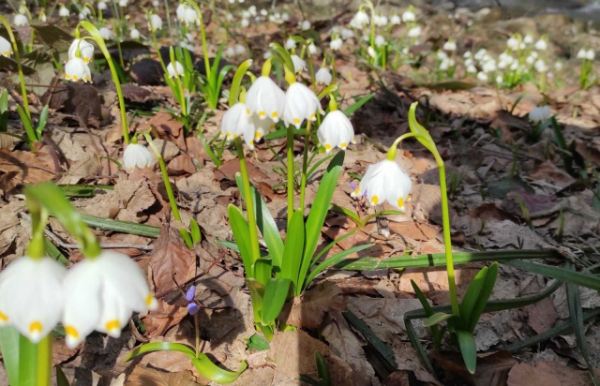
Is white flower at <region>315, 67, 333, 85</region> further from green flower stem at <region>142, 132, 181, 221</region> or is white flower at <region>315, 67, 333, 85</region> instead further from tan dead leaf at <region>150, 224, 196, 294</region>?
tan dead leaf at <region>150, 224, 196, 294</region>

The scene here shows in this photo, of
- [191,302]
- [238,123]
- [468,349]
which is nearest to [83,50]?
[238,123]

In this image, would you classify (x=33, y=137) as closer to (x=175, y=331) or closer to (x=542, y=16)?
(x=175, y=331)

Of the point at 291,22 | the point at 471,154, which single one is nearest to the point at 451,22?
the point at 291,22

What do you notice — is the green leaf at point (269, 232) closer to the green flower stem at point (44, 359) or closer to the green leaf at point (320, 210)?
the green leaf at point (320, 210)

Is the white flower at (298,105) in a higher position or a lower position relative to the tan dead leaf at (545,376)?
higher

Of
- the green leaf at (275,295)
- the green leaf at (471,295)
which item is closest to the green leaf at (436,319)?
the green leaf at (471,295)

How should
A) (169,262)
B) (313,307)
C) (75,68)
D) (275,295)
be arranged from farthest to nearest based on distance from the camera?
1. (75,68)
2. (169,262)
3. (313,307)
4. (275,295)

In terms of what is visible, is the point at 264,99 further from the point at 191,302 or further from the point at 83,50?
the point at 83,50
